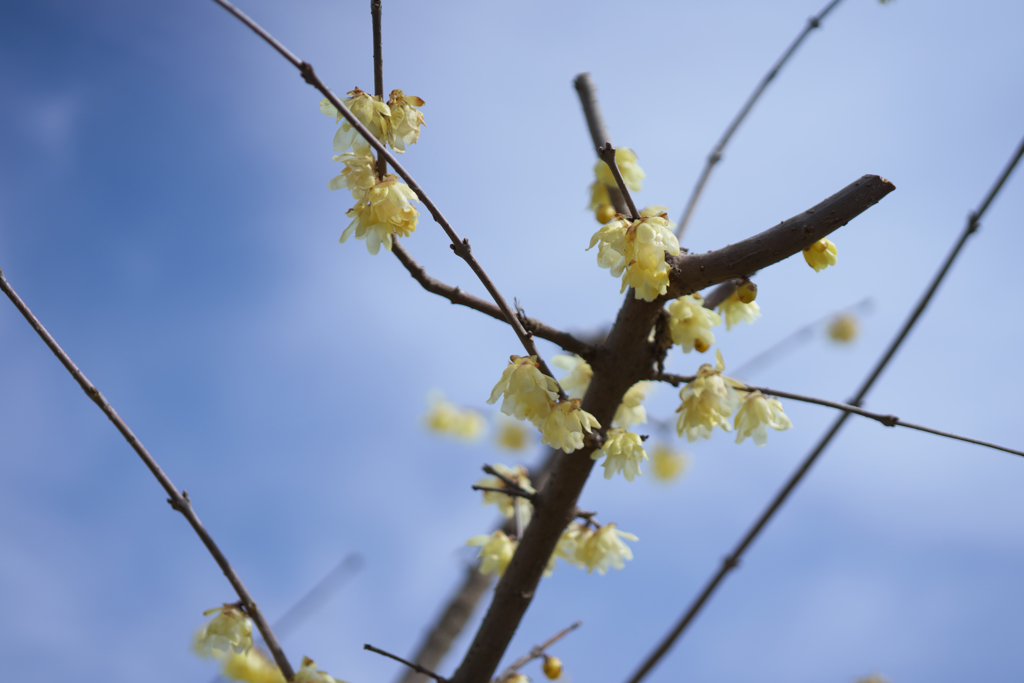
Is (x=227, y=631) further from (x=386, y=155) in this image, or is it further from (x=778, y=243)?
(x=778, y=243)

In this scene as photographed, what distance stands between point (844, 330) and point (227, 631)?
612cm

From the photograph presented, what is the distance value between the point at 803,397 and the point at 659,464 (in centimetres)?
356

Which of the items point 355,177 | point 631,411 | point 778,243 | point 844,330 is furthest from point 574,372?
point 844,330

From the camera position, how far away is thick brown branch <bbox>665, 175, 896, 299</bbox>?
1.18 m

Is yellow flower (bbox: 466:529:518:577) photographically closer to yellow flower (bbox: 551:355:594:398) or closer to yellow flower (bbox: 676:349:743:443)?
yellow flower (bbox: 551:355:594:398)

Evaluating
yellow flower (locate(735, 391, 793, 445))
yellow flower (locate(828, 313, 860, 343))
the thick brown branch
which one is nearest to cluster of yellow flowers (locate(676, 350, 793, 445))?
yellow flower (locate(735, 391, 793, 445))

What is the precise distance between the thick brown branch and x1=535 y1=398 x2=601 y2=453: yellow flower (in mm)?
338

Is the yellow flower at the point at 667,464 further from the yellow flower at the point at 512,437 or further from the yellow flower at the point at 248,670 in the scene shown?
the yellow flower at the point at 248,670

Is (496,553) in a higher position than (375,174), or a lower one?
lower

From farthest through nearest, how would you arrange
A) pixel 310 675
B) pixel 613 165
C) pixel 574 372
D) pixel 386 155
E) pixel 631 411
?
1. pixel 574 372
2. pixel 631 411
3. pixel 310 675
4. pixel 613 165
5. pixel 386 155

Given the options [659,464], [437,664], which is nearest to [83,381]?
[437,664]

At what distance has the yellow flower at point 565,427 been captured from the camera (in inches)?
47.8

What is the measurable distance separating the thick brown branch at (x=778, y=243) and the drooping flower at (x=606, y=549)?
0.76 m

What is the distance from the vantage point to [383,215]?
4.15ft
